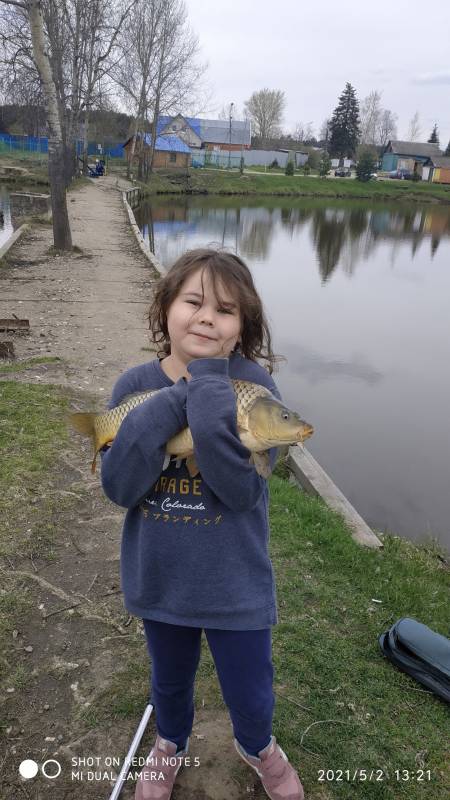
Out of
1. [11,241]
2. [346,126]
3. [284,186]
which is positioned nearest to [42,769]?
[11,241]

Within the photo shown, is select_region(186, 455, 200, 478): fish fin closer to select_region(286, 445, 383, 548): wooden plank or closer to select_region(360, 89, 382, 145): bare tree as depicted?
select_region(286, 445, 383, 548): wooden plank

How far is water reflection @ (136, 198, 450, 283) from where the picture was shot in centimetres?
2166

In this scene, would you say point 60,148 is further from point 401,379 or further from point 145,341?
point 401,379

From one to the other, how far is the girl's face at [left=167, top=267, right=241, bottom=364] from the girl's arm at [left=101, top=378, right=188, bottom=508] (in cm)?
15

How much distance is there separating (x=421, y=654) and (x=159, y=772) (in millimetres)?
1397

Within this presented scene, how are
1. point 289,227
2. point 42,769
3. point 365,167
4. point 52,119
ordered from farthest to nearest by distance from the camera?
1. point 365,167
2. point 289,227
3. point 52,119
4. point 42,769

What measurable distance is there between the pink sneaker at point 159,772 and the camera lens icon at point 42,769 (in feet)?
1.14

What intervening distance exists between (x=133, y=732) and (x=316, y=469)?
3.07 m

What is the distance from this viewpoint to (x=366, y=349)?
11.3 meters

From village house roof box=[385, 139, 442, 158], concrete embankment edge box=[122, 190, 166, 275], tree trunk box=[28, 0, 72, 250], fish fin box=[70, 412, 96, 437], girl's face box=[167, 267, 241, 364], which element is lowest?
concrete embankment edge box=[122, 190, 166, 275]

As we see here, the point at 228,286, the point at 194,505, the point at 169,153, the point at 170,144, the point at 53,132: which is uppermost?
the point at 170,144

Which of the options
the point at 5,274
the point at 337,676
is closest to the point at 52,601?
the point at 337,676

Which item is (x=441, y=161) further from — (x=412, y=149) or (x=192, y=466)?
(x=192, y=466)

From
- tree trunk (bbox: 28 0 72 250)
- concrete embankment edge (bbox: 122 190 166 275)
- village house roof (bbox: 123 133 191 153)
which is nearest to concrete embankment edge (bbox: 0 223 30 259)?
tree trunk (bbox: 28 0 72 250)
